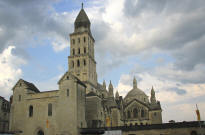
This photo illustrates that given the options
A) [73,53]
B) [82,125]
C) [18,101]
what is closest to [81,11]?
[73,53]

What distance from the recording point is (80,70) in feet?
228

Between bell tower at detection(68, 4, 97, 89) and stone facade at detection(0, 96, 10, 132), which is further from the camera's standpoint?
bell tower at detection(68, 4, 97, 89)

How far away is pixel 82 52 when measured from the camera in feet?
235

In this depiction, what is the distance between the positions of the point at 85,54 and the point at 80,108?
98.4 ft

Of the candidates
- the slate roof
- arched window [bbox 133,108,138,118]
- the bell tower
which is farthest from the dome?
the slate roof

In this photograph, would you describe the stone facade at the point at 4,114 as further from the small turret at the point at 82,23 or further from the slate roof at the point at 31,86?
the small turret at the point at 82,23

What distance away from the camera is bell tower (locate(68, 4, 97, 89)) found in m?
69.2

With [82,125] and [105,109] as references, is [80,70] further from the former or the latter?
[82,125]

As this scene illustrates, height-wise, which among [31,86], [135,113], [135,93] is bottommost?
[135,113]

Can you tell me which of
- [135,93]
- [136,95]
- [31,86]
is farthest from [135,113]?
[31,86]

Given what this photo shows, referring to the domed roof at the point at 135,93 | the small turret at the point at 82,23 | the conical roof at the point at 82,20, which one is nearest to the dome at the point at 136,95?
the domed roof at the point at 135,93

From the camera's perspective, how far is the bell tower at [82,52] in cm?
6919

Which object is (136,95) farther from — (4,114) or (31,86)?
(4,114)

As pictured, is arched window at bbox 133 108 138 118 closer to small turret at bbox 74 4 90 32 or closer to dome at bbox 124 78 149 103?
dome at bbox 124 78 149 103
